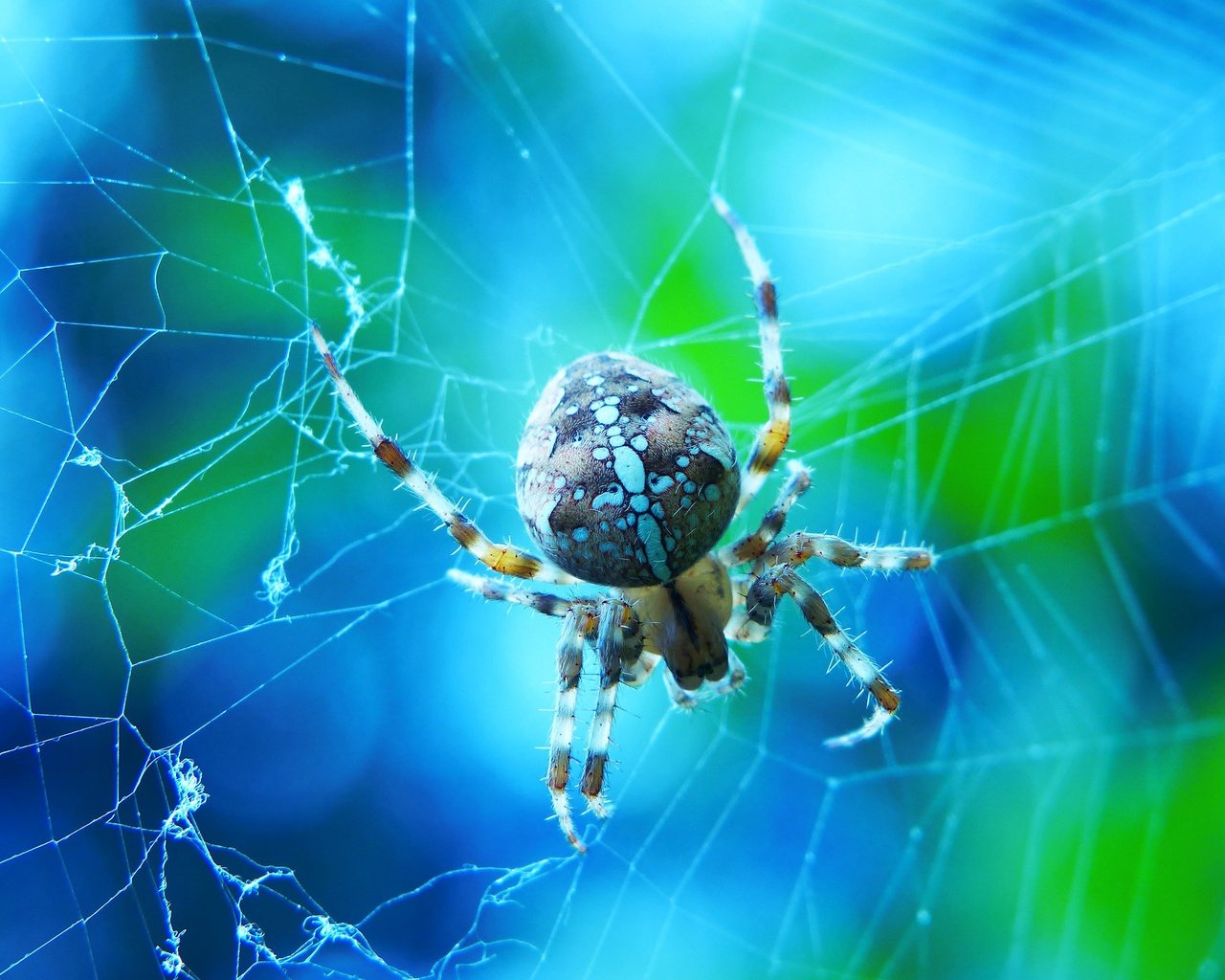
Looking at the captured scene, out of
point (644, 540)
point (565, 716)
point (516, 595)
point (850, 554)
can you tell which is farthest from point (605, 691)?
point (850, 554)

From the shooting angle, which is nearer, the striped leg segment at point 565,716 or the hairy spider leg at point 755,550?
the striped leg segment at point 565,716

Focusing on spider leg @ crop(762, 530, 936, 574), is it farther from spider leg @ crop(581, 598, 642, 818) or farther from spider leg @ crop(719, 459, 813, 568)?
spider leg @ crop(581, 598, 642, 818)

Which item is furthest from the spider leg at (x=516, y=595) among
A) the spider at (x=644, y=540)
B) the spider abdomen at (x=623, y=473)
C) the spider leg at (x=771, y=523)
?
the spider leg at (x=771, y=523)

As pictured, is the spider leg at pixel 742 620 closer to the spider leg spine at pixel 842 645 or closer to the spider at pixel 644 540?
the spider at pixel 644 540

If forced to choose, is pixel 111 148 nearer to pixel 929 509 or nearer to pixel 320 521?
pixel 320 521

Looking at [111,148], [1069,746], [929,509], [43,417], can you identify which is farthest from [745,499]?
[1069,746]

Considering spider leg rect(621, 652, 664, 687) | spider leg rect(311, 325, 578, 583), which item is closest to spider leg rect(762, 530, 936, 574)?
spider leg rect(621, 652, 664, 687)
